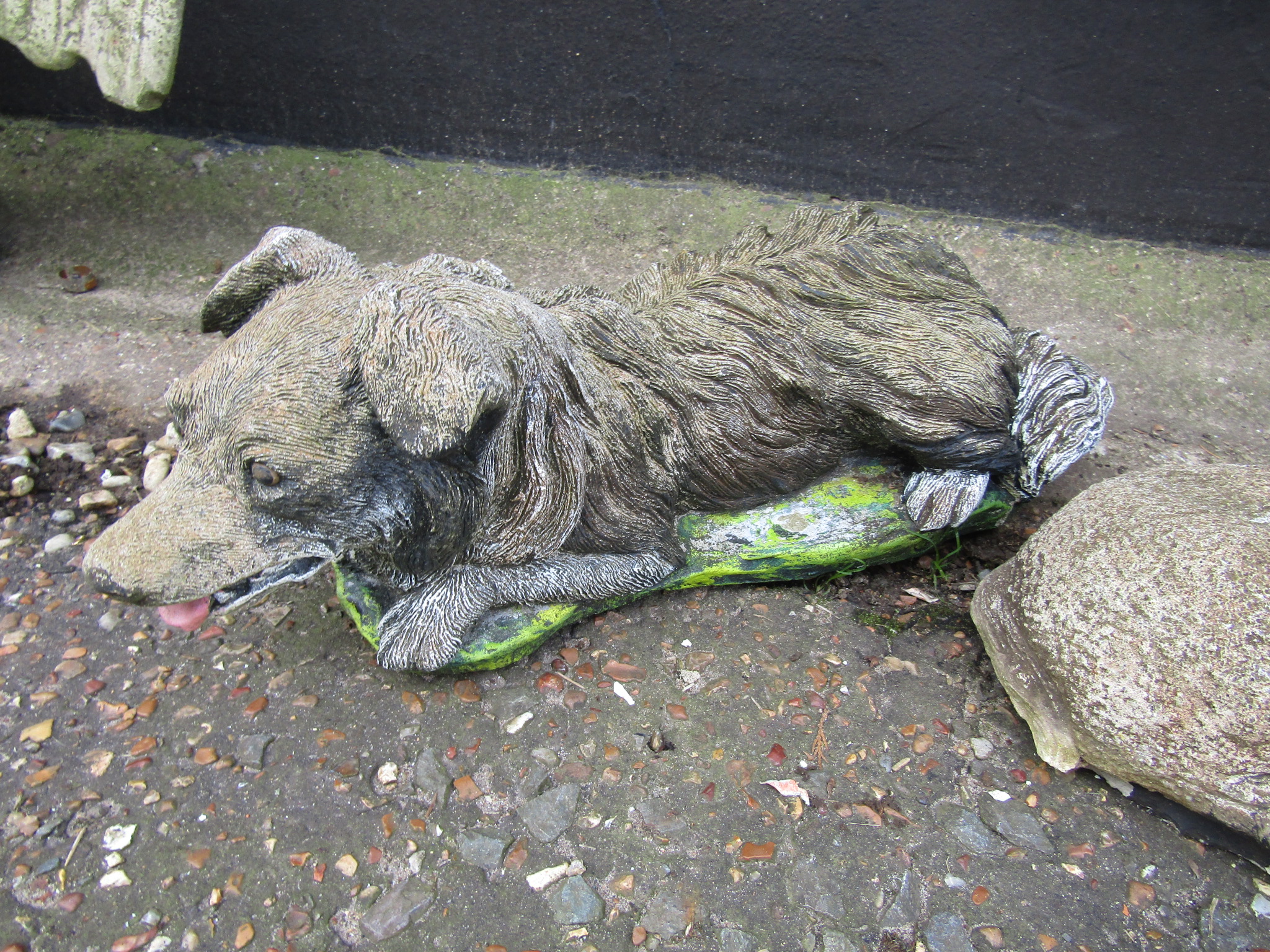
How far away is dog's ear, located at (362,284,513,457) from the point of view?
1696 mm

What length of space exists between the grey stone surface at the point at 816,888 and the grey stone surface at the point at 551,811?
0.53m

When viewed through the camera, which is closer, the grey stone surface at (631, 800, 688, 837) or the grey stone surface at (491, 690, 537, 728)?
the grey stone surface at (631, 800, 688, 837)

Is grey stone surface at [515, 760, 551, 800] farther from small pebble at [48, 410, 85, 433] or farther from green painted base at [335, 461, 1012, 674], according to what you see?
small pebble at [48, 410, 85, 433]

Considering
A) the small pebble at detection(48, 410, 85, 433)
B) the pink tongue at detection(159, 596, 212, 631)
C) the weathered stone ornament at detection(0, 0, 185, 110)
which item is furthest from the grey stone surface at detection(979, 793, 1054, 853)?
the weathered stone ornament at detection(0, 0, 185, 110)

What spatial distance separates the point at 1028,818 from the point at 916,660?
521mm

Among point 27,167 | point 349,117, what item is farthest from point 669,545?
point 27,167

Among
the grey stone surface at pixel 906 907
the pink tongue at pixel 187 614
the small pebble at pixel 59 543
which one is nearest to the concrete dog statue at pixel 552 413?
the pink tongue at pixel 187 614

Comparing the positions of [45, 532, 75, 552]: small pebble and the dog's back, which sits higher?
the dog's back

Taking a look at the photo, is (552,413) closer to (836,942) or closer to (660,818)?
(660,818)

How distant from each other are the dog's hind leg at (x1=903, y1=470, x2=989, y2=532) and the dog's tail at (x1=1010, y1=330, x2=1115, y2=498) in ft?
0.58

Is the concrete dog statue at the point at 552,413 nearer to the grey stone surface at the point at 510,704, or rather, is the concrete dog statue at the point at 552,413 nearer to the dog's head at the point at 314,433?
the dog's head at the point at 314,433

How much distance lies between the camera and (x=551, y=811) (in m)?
2.12

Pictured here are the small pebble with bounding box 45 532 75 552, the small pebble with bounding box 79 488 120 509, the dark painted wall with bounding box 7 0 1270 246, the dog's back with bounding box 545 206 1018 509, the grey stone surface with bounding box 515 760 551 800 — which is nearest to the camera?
the grey stone surface with bounding box 515 760 551 800

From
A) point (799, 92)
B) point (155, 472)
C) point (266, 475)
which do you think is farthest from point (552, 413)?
point (799, 92)
